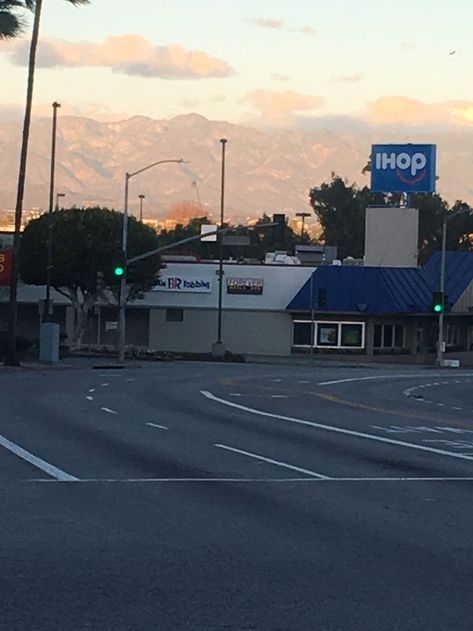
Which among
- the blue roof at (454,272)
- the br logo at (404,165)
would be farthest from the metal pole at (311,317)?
the br logo at (404,165)

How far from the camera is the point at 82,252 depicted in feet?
241

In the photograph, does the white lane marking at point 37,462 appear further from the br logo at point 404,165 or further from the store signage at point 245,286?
the br logo at point 404,165

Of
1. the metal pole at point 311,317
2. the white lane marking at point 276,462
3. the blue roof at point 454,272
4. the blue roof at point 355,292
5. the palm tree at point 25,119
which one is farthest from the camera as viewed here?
the blue roof at point 454,272

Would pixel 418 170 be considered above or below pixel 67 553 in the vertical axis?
above

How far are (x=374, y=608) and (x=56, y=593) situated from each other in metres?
2.38

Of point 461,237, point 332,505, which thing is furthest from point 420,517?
point 461,237

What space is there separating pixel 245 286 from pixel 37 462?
6301cm

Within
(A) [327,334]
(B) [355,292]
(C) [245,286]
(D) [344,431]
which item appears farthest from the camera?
(C) [245,286]

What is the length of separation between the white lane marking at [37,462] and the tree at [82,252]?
48.9 m

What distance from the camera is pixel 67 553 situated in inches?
456

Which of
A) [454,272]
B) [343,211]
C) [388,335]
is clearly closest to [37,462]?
[388,335]

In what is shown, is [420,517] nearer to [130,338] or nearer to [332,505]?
[332,505]

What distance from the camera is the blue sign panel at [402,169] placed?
299ft

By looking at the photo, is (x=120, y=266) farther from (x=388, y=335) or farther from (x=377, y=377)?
(x=388, y=335)
